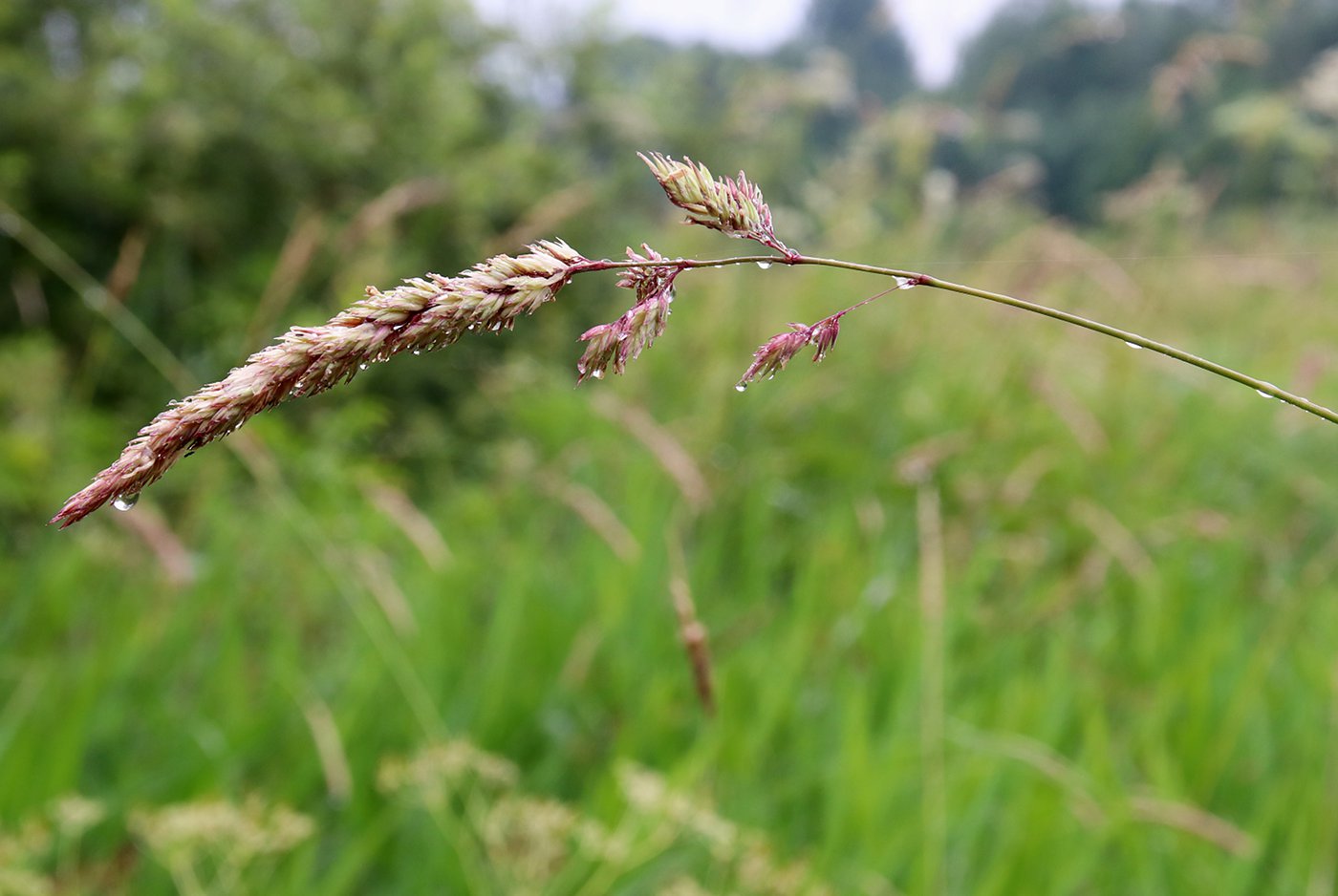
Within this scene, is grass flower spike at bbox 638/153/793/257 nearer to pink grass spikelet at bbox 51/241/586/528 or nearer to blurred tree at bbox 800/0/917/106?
pink grass spikelet at bbox 51/241/586/528

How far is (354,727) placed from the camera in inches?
93.0

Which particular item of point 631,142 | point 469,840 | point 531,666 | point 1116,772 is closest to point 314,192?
point 631,142

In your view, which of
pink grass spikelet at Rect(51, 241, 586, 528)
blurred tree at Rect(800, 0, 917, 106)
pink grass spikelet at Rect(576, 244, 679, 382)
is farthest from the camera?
blurred tree at Rect(800, 0, 917, 106)

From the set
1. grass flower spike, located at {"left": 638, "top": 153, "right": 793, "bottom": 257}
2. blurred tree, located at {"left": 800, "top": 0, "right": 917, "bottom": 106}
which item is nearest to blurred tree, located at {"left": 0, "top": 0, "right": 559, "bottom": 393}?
grass flower spike, located at {"left": 638, "top": 153, "right": 793, "bottom": 257}

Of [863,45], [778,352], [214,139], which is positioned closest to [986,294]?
[778,352]

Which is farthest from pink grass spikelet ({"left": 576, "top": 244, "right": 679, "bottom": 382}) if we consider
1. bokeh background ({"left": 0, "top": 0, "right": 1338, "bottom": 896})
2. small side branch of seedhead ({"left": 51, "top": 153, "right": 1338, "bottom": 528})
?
bokeh background ({"left": 0, "top": 0, "right": 1338, "bottom": 896})

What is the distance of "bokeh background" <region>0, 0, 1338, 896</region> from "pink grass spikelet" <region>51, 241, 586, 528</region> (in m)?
0.76

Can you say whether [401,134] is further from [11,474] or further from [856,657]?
[856,657]

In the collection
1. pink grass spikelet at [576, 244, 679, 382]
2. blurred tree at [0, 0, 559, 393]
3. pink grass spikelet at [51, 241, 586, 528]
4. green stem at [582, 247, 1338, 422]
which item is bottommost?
green stem at [582, 247, 1338, 422]

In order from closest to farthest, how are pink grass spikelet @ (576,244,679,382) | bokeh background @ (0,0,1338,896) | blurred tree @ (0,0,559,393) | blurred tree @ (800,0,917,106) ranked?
pink grass spikelet @ (576,244,679,382)
bokeh background @ (0,0,1338,896)
blurred tree @ (0,0,559,393)
blurred tree @ (800,0,917,106)

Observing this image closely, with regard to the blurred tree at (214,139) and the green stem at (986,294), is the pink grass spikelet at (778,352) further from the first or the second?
the blurred tree at (214,139)

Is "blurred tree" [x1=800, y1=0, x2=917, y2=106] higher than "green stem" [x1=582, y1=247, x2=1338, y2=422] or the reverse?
higher

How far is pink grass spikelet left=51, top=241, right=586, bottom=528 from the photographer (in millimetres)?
474

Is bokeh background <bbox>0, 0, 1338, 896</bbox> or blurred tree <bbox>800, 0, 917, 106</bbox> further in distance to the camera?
blurred tree <bbox>800, 0, 917, 106</bbox>
